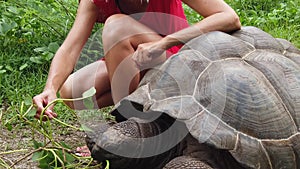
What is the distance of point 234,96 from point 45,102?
2.96ft

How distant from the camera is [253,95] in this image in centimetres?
254

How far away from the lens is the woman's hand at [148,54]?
2826 millimetres

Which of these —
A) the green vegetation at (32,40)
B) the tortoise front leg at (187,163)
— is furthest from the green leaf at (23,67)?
the tortoise front leg at (187,163)

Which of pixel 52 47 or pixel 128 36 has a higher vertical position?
pixel 128 36

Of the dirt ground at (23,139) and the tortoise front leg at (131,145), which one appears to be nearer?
the tortoise front leg at (131,145)

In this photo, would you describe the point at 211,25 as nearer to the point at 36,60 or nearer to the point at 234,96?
the point at 234,96

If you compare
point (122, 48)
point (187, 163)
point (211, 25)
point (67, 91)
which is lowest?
point (67, 91)

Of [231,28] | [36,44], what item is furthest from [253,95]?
[36,44]

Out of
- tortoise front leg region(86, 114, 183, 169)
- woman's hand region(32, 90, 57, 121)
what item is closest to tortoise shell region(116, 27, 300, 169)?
tortoise front leg region(86, 114, 183, 169)

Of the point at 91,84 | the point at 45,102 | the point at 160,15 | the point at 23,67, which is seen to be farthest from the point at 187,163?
the point at 23,67

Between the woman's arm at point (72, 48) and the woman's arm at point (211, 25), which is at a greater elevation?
the woman's arm at point (211, 25)

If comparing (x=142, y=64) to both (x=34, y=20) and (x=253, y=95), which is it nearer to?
(x=253, y=95)

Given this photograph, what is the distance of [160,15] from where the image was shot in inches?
127

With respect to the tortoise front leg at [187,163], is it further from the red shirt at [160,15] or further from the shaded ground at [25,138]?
the shaded ground at [25,138]
